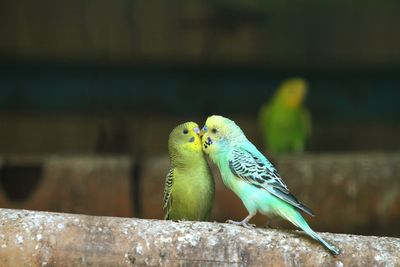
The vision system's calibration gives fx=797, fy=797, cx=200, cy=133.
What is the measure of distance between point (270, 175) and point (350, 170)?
9.76ft

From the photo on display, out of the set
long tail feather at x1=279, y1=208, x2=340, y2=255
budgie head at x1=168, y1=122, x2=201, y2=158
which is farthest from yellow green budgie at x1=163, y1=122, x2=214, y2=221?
long tail feather at x1=279, y1=208, x2=340, y2=255

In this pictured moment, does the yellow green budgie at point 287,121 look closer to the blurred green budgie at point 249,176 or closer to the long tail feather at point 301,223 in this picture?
the blurred green budgie at point 249,176

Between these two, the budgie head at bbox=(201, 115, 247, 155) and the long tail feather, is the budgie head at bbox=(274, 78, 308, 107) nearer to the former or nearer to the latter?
the budgie head at bbox=(201, 115, 247, 155)

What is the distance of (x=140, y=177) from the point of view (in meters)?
6.09

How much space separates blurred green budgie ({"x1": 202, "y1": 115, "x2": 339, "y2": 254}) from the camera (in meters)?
3.01

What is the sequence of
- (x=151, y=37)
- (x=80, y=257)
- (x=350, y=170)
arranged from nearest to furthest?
1. (x=80, y=257)
2. (x=350, y=170)
3. (x=151, y=37)

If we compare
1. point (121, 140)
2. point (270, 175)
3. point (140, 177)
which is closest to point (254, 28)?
point (121, 140)

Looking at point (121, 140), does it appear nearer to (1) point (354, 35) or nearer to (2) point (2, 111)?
(2) point (2, 111)

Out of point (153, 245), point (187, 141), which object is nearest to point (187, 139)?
point (187, 141)

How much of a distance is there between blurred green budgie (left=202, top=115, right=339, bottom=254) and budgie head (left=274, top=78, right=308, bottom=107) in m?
3.35

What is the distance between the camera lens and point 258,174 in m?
3.13

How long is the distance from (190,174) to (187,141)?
0.15m

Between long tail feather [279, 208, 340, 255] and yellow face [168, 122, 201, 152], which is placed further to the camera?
yellow face [168, 122, 201, 152]

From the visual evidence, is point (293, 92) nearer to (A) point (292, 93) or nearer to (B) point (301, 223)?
(A) point (292, 93)
